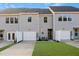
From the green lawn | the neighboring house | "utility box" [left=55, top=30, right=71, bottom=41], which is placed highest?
the neighboring house

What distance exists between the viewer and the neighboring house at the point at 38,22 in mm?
17844

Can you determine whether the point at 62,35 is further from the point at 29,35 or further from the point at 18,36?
the point at 18,36

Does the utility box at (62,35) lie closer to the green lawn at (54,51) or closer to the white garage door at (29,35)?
the green lawn at (54,51)

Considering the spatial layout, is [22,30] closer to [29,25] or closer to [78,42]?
[29,25]

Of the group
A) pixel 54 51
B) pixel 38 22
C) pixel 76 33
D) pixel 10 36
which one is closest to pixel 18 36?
pixel 10 36

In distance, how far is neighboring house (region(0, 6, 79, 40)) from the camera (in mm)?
17844

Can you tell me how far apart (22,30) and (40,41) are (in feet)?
5.00

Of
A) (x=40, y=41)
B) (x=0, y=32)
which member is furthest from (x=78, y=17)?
(x=0, y=32)

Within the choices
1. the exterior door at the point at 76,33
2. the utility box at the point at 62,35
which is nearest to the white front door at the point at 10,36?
the utility box at the point at 62,35

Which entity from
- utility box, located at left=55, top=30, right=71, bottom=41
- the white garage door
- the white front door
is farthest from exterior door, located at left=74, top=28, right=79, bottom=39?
the white front door

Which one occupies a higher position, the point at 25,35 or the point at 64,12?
the point at 64,12

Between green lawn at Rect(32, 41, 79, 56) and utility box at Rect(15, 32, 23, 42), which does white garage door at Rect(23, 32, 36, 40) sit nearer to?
utility box at Rect(15, 32, 23, 42)

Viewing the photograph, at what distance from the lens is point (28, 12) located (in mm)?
19797

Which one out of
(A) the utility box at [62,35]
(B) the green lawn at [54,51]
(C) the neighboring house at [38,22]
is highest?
(C) the neighboring house at [38,22]
